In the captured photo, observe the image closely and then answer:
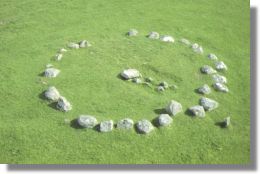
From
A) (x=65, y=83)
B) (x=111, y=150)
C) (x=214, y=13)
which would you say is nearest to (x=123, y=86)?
(x=65, y=83)

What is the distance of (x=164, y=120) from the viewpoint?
8.43m

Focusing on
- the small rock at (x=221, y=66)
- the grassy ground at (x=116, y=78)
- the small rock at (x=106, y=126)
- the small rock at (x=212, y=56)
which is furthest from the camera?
the small rock at (x=212, y=56)

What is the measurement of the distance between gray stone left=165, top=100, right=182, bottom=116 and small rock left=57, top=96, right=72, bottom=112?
7.72 feet

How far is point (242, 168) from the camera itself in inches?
313

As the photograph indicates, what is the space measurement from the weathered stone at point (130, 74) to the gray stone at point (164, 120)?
180 centimetres

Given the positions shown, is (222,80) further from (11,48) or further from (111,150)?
(11,48)

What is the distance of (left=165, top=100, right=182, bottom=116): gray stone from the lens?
Answer: 878 cm

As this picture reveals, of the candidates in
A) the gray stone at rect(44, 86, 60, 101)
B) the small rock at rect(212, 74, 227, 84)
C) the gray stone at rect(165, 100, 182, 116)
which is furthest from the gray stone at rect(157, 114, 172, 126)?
the gray stone at rect(44, 86, 60, 101)

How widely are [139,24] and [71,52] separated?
336cm

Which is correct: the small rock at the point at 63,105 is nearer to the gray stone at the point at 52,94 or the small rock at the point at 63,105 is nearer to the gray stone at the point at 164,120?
the gray stone at the point at 52,94

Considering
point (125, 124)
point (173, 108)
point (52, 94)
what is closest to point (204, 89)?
point (173, 108)

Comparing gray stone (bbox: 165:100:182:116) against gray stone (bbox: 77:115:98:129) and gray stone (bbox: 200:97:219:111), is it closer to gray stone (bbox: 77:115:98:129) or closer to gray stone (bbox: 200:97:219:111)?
gray stone (bbox: 200:97:219:111)

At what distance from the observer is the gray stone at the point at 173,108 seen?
8781mm

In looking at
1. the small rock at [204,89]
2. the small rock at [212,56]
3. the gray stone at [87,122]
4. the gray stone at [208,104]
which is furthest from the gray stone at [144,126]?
the small rock at [212,56]
